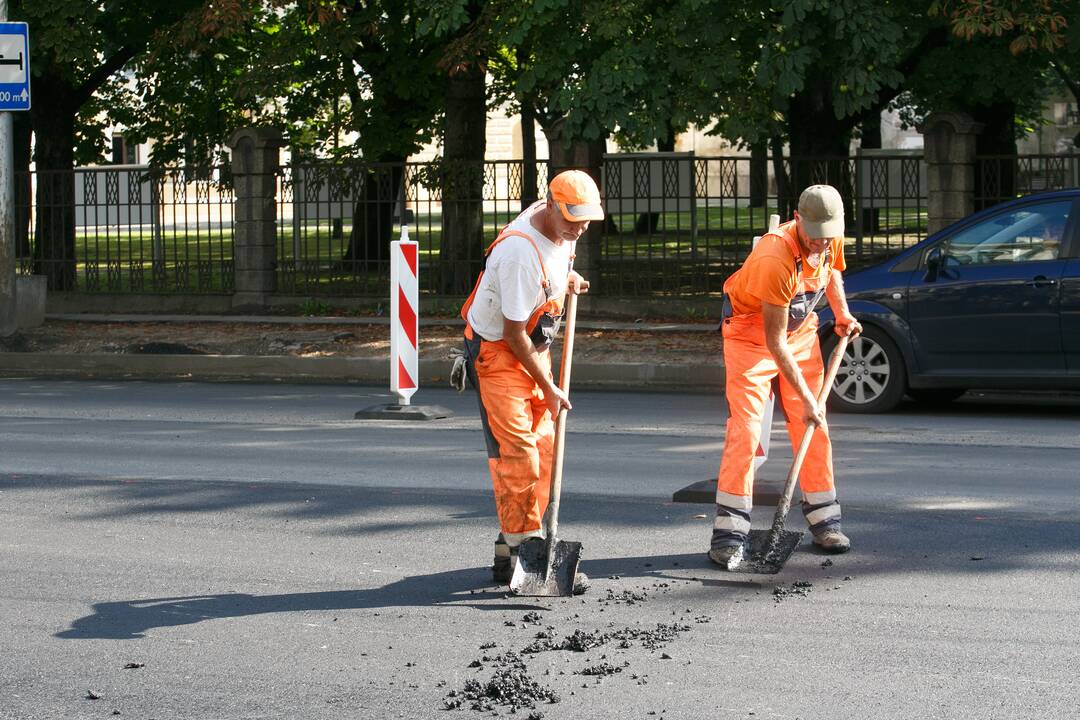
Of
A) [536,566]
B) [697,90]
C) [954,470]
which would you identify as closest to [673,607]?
[536,566]

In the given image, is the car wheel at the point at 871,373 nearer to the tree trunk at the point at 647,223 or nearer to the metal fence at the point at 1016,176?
the metal fence at the point at 1016,176

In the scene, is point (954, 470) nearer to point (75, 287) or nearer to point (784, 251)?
point (784, 251)

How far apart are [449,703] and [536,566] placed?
4.49ft

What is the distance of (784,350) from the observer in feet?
20.7

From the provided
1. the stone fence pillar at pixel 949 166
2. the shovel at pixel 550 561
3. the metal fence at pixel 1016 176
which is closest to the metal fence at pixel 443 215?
the metal fence at pixel 1016 176

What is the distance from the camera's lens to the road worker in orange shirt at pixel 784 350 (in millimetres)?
6281

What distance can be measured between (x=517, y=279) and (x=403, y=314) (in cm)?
573

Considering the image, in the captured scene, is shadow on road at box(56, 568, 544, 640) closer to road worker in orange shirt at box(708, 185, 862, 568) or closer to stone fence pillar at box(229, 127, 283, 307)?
road worker in orange shirt at box(708, 185, 862, 568)

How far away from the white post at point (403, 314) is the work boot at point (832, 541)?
519 cm

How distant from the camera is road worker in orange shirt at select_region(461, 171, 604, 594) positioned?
19.3 feet

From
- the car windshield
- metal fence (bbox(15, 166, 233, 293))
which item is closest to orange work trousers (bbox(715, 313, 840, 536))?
the car windshield

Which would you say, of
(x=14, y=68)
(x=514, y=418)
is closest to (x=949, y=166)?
(x=14, y=68)

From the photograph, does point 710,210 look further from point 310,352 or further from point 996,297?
point 996,297

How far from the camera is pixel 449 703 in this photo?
4859mm
